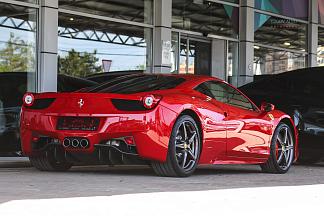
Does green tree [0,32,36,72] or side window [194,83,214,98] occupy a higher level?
green tree [0,32,36,72]

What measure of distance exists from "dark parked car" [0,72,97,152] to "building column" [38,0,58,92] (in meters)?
0.19

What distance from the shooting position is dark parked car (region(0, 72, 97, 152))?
7078 mm

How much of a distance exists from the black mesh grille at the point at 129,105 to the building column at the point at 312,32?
13.4 metres

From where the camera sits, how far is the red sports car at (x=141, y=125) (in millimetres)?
4977

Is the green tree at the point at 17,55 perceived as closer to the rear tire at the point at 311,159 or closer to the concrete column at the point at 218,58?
the rear tire at the point at 311,159

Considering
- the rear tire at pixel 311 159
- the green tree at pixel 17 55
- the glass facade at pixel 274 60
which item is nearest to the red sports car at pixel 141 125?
the rear tire at pixel 311 159

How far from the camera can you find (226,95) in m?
6.23

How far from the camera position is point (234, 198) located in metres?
3.97

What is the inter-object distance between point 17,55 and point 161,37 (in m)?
4.01

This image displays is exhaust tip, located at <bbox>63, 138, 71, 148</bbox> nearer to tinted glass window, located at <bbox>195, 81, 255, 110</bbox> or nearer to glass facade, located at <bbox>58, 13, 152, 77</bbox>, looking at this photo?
tinted glass window, located at <bbox>195, 81, 255, 110</bbox>

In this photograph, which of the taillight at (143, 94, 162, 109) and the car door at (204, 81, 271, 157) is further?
the car door at (204, 81, 271, 157)

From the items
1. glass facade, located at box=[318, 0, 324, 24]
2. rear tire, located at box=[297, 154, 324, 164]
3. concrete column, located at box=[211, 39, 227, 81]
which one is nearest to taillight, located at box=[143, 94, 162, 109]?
rear tire, located at box=[297, 154, 324, 164]

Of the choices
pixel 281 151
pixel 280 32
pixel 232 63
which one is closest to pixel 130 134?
pixel 281 151

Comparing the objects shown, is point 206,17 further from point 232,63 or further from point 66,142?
point 66,142
